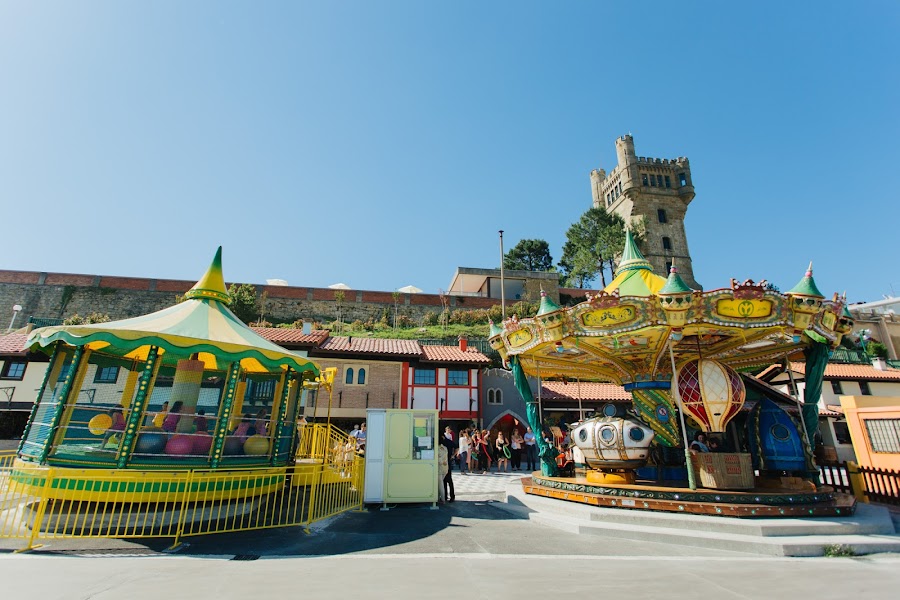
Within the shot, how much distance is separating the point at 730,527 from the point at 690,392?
3.08 meters

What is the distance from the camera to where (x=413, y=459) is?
9.20 meters

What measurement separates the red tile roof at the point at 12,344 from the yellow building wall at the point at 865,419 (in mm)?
31886

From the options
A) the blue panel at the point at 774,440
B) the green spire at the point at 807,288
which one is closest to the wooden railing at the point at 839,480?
the blue panel at the point at 774,440

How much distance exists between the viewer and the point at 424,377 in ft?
72.1

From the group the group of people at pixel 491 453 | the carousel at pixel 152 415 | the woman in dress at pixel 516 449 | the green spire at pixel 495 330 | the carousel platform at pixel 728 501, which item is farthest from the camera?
the woman in dress at pixel 516 449

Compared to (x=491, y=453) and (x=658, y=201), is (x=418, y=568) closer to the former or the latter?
(x=491, y=453)

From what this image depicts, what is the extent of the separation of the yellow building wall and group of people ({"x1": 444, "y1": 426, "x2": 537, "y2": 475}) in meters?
9.86

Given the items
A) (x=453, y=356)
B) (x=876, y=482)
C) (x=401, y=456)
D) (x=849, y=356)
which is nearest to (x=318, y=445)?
(x=401, y=456)

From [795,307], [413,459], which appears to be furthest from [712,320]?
[413,459]

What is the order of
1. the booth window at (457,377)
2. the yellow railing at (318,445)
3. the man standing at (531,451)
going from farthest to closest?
the booth window at (457,377)
the man standing at (531,451)
the yellow railing at (318,445)

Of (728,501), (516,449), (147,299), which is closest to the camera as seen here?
(728,501)

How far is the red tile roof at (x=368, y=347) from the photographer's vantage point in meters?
21.2

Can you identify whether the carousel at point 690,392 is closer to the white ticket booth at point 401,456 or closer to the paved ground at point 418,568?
the paved ground at point 418,568

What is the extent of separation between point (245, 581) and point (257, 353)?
14.6ft
